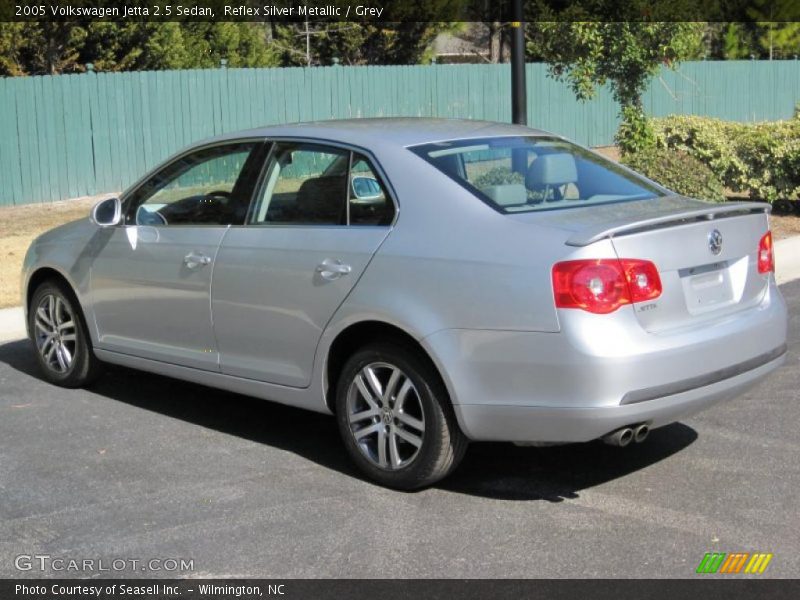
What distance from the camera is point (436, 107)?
24.8 meters

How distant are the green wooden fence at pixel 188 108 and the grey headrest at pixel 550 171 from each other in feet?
42.6

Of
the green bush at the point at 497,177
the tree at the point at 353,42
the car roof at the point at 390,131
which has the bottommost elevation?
the green bush at the point at 497,177

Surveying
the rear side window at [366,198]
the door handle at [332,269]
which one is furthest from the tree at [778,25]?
the door handle at [332,269]

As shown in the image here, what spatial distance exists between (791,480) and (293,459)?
96.6 inches

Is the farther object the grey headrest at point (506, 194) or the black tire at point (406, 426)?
the grey headrest at point (506, 194)

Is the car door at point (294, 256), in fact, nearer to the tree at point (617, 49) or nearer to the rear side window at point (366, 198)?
the rear side window at point (366, 198)

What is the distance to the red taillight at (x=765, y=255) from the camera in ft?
18.6

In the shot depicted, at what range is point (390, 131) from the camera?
19.8ft

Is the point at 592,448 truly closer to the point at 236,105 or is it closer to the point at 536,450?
the point at 536,450

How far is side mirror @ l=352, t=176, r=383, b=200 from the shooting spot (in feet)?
18.8

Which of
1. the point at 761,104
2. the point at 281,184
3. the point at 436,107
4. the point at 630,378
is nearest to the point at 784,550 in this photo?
the point at 630,378

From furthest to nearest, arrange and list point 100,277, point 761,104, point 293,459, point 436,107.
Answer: point 761,104 → point 436,107 → point 100,277 → point 293,459

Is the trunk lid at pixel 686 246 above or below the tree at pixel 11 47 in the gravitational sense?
below

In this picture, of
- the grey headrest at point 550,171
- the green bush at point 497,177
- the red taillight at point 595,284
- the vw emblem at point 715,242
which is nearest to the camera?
the red taillight at point 595,284
